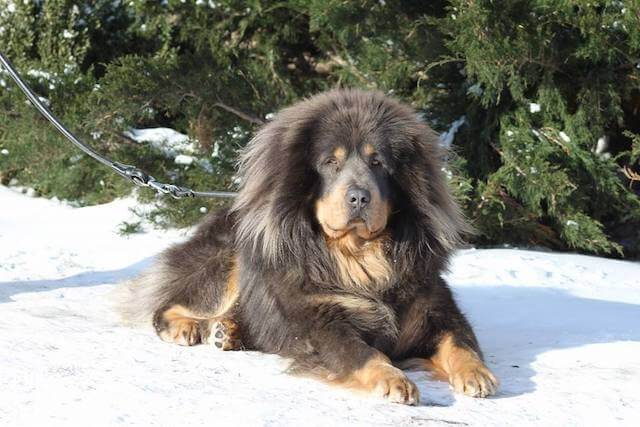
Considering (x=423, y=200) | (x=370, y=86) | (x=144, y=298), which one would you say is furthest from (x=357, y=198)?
(x=370, y=86)

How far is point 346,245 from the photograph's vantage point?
4.49m

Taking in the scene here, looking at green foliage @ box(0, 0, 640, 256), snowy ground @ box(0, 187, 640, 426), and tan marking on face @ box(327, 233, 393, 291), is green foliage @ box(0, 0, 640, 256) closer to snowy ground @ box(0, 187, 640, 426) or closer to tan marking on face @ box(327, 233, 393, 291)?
snowy ground @ box(0, 187, 640, 426)

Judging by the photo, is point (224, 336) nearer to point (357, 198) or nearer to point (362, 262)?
point (362, 262)

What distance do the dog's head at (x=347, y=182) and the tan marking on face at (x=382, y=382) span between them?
2.36 ft

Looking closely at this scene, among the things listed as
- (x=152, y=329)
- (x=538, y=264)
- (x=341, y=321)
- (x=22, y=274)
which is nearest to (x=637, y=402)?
(x=341, y=321)

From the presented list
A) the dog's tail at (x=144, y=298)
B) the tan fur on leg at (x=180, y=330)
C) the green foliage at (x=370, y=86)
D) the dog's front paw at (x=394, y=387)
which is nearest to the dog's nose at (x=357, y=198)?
the dog's front paw at (x=394, y=387)

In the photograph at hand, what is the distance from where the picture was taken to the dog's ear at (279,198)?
4500mm

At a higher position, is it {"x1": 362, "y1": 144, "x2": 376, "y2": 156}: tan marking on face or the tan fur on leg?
{"x1": 362, "y1": 144, "x2": 376, "y2": 156}: tan marking on face

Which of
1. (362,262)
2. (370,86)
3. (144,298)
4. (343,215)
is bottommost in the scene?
(144,298)

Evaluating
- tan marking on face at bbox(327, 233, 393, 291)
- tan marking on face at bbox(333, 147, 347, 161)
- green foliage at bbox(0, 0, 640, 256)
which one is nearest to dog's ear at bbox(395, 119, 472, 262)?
tan marking on face at bbox(327, 233, 393, 291)

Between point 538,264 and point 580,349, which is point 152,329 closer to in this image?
point 580,349

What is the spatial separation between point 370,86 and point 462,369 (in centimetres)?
579

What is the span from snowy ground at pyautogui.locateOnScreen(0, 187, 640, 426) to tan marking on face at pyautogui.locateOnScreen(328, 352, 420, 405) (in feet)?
0.20

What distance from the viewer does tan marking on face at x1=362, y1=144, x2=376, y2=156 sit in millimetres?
4465
